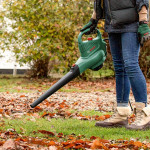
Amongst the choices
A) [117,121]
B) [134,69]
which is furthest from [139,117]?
[134,69]

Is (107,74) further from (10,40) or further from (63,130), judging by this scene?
(63,130)

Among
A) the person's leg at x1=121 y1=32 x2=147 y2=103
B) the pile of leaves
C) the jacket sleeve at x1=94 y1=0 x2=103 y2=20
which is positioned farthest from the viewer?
the jacket sleeve at x1=94 y1=0 x2=103 y2=20

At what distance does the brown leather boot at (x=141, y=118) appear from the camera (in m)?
3.26

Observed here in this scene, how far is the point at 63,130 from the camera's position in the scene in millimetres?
3217

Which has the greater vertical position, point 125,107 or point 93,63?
point 93,63

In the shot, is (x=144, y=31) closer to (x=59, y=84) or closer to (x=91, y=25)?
(x=91, y=25)

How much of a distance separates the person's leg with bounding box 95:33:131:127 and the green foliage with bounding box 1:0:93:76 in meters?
7.13

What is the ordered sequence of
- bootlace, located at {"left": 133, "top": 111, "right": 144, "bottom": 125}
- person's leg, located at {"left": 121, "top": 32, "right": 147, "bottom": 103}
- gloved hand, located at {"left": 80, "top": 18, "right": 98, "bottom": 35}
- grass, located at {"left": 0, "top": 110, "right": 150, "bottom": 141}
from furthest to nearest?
gloved hand, located at {"left": 80, "top": 18, "right": 98, "bottom": 35}
bootlace, located at {"left": 133, "top": 111, "right": 144, "bottom": 125}
person's leg, located at {"left": 121, "top": 32, "right": 147, "bottom": 103}
grass, located at {"left": 0, "top": 110, "right": 150, "bottom": 141}

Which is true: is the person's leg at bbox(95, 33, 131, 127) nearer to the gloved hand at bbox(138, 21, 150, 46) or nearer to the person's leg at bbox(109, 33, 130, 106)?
the person's leg at bbox(109, 33, 130, 106)

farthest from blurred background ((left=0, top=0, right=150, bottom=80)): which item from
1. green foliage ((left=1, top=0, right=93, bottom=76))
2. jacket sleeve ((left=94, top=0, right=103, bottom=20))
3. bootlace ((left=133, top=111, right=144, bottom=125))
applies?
bootlace ((left=133, top=111, right=144, bottom=125))

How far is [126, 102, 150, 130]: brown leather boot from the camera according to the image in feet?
10.7

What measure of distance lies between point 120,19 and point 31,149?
151 centimetres

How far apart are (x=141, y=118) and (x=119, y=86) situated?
15.5 inches

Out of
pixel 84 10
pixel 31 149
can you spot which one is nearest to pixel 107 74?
pixel 84 10
